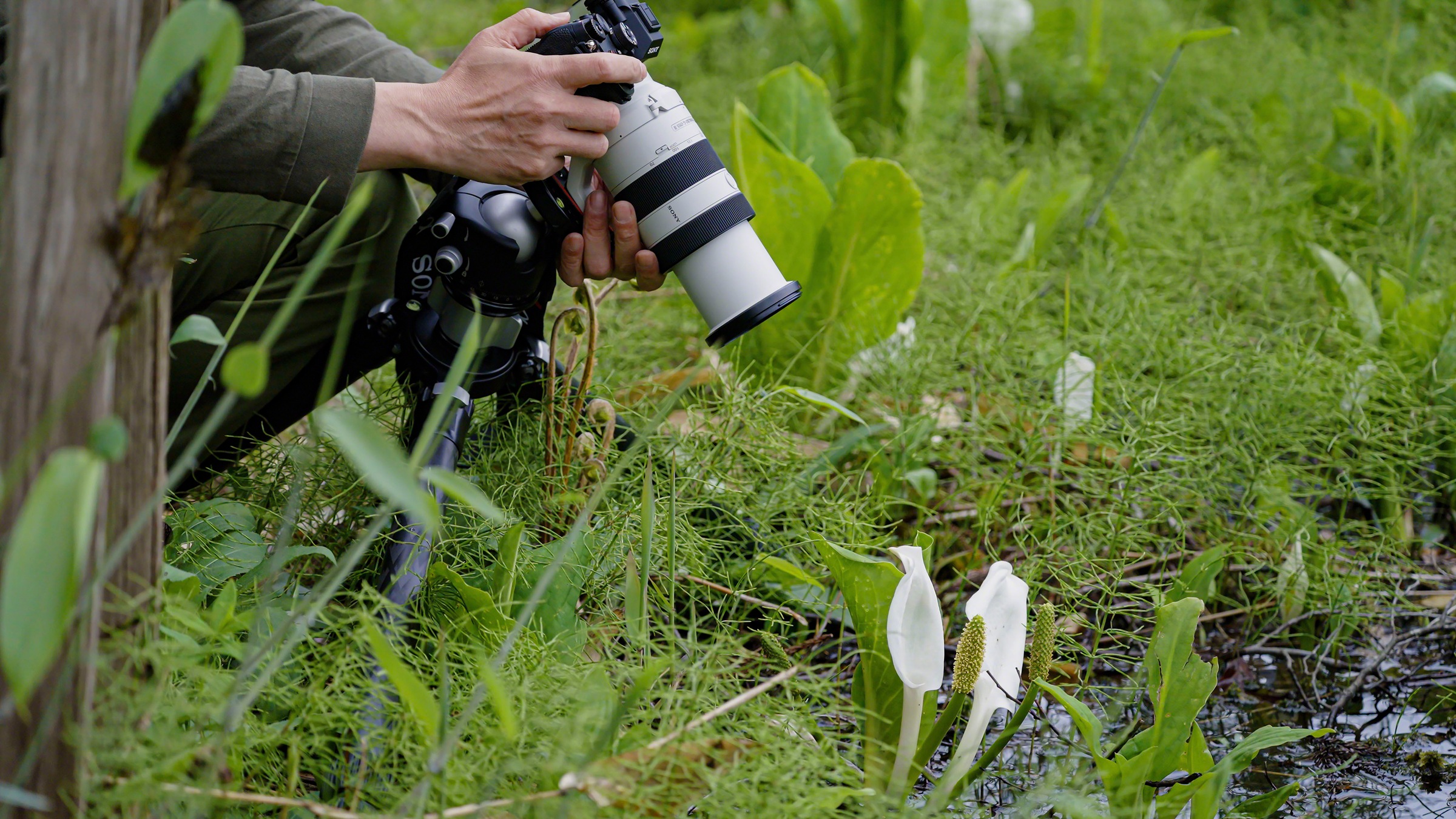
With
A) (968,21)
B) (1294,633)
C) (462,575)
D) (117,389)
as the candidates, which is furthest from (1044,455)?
(968,21)

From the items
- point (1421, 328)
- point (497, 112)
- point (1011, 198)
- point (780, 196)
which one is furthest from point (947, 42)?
point (497, 112)

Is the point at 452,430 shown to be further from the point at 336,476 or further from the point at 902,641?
the point at 902,641

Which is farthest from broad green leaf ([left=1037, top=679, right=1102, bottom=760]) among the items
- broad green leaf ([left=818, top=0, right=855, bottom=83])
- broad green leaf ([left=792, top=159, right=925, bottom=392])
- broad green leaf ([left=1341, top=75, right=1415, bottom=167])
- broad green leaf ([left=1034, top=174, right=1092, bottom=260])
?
broad green leaf ([left=818, top=0, right=855, bottom=83])

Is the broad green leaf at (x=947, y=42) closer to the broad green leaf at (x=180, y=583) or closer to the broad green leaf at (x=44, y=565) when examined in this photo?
the broad green leaf at (x=180, y=583)

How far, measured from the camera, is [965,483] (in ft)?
4.31

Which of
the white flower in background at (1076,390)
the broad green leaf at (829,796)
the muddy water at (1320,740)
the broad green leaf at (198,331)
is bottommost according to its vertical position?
the muddy water at (1320,740)

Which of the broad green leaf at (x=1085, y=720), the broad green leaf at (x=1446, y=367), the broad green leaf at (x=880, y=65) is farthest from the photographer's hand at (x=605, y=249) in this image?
the broad green leaf at (x=880, y=65)

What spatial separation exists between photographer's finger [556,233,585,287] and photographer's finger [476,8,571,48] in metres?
0.18

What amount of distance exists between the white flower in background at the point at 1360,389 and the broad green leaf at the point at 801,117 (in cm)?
82

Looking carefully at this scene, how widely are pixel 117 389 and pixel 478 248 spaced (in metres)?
0.50

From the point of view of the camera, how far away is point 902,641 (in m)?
0.84

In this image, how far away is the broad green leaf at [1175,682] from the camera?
86cm

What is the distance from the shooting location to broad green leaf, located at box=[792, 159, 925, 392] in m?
1.47

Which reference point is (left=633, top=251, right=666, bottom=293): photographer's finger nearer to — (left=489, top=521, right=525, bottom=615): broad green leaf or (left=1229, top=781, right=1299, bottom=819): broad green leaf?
(left=489, top=521, right=525, bottom=615): broad green leaf
